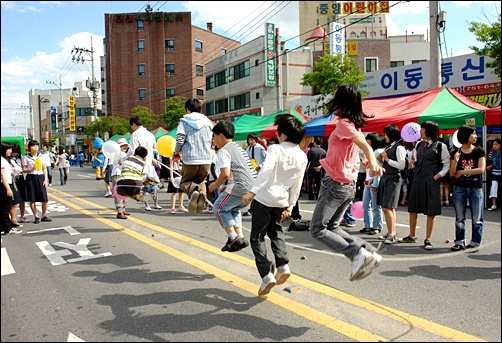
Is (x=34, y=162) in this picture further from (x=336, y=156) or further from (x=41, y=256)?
(x=336, y=156)

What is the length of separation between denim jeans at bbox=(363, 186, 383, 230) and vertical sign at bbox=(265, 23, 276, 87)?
26.6m

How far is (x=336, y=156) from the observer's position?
12.2 feet

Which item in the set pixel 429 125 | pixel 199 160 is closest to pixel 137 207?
pixel 199 160

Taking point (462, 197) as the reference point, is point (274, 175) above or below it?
above

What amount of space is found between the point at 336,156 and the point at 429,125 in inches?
113

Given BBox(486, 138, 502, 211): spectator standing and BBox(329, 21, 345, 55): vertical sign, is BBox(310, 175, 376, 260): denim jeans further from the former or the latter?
BBox(329, 21, 345, 55): vertical sign

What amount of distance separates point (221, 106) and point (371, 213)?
126ft

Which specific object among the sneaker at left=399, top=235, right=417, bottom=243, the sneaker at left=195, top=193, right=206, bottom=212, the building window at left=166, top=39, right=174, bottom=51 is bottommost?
the sneaker at left=399, top=235, right=417, bottom=243

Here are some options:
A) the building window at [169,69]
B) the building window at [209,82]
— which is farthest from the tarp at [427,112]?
the building window at [169,69]

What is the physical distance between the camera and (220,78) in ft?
146

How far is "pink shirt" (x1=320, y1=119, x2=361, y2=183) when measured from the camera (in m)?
3.62

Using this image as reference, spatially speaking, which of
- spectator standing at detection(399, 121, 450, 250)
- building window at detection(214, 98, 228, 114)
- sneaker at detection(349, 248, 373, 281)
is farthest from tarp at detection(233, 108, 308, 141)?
building window at detection(214, 98, 228, 114)

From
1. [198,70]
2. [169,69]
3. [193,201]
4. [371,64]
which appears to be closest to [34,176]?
[193,201]

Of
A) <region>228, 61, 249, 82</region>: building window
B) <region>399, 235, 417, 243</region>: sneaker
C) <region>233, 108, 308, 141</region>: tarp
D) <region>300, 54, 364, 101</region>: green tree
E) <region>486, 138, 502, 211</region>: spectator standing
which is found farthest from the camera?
<region>228, 61, 249, 82</region>: building window
